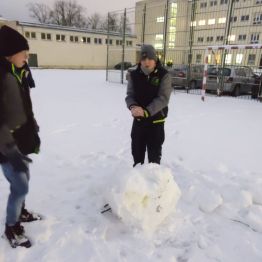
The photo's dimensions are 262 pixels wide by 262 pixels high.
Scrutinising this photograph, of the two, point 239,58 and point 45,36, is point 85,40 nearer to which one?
point 45,36

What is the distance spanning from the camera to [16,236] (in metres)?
2.36

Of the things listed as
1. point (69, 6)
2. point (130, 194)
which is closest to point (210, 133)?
point (130, 194)

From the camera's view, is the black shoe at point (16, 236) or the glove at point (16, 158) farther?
the black shoe at point (16, 236)

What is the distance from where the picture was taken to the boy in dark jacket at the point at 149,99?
2.93 metres

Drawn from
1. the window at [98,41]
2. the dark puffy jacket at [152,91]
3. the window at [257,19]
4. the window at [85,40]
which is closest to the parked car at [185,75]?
the window at [257,19]

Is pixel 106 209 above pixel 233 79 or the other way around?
the other way around

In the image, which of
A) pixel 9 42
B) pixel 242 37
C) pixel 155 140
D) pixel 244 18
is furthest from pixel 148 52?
pixel 242 37

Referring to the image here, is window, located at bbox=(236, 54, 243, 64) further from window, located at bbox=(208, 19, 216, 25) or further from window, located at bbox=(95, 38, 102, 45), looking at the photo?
window, located at bbox=(95, 38, 102, 45)

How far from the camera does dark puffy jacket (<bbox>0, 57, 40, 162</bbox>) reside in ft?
6.48

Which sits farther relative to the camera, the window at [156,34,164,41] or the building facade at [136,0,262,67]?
the window at [156,34,164,41]

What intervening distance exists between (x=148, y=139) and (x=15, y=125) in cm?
162

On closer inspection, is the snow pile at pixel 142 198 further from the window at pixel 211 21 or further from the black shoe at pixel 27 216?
the window at pixel 211 21

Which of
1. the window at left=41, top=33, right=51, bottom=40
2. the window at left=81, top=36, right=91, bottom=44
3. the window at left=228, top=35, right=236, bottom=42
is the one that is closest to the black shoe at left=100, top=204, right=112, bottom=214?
the window at left=228, top=35, right=236, bottom=42

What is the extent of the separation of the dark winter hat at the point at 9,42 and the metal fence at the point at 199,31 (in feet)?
30.3
